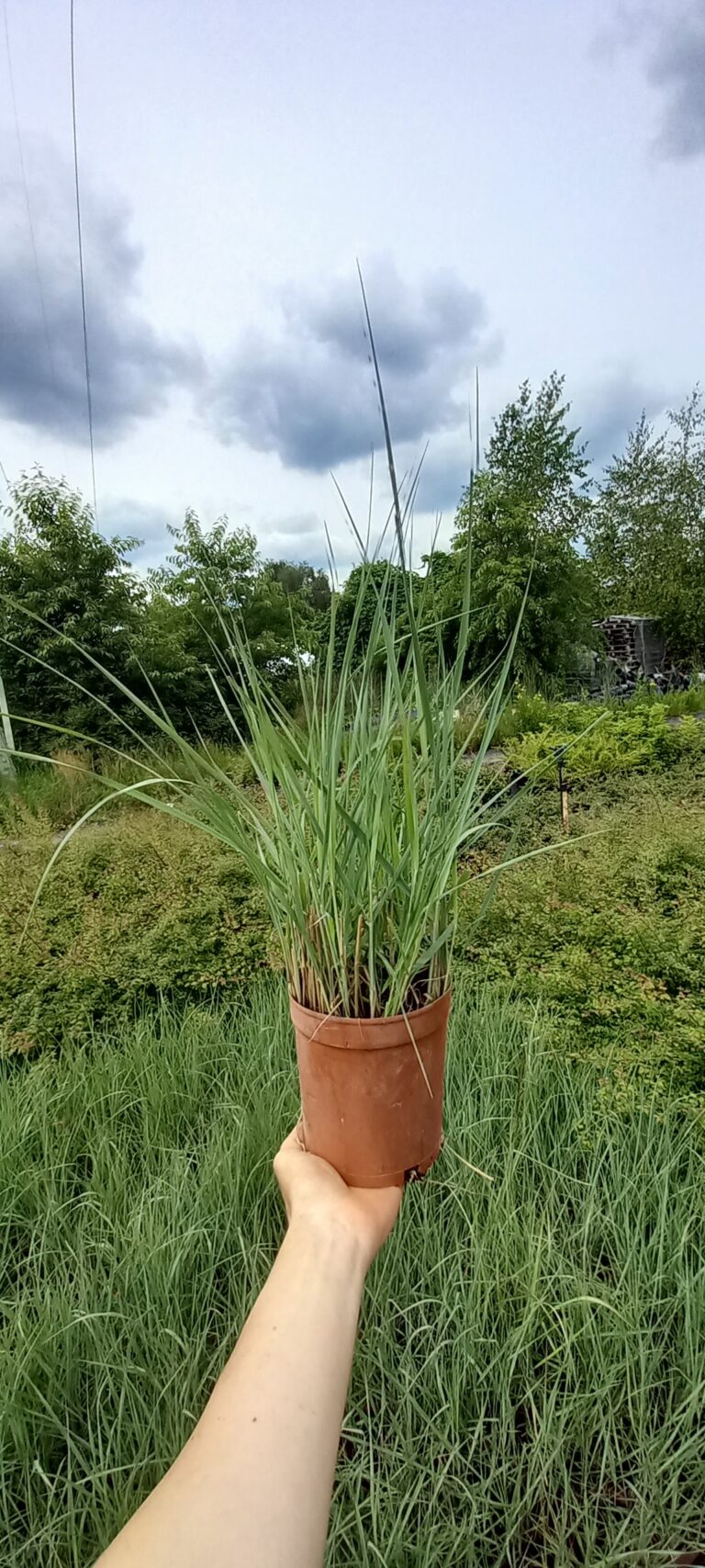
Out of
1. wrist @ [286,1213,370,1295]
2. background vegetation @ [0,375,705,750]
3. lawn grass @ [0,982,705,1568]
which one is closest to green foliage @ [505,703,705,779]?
background vegetation @ [0,375,705,750]

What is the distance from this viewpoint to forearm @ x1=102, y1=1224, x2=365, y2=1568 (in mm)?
393

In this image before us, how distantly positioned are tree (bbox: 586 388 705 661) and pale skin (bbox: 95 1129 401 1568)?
14.4 meters

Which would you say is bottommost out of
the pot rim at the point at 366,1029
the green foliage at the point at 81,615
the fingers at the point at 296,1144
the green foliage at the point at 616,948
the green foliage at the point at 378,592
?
the green foliage at the point at 616,948

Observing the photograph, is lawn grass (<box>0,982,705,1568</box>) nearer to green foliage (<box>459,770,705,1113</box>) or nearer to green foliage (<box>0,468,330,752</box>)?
green foliage (<box>459,770,705,1113</box>)

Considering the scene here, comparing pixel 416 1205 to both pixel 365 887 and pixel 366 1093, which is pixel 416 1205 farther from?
pixel 365 887

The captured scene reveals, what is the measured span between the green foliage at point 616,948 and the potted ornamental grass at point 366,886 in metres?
0.27

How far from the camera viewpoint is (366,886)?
72cm

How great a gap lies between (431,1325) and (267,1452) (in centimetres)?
57

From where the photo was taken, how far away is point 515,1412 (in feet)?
2.82

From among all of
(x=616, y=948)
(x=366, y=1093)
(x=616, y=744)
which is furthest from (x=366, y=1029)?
(x=616, y=744)

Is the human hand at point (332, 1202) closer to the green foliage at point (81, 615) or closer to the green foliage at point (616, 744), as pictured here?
the green foliage at point (616, 744)

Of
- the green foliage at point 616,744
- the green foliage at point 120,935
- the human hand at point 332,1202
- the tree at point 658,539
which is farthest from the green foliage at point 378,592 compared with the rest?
the tree at point 658,539

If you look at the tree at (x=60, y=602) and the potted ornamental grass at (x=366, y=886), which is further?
the tree at (x=60, y=602)

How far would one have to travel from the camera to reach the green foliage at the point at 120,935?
1778 millimetres
